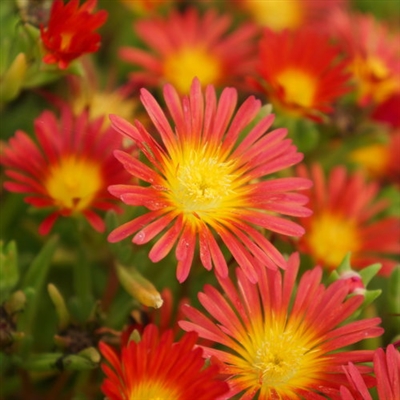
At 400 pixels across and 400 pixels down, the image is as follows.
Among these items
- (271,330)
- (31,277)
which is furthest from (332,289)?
(31,277)

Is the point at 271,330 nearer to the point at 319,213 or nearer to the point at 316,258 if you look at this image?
the point at 316,258

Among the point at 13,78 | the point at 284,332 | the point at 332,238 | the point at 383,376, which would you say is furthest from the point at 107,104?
the point at 383,376

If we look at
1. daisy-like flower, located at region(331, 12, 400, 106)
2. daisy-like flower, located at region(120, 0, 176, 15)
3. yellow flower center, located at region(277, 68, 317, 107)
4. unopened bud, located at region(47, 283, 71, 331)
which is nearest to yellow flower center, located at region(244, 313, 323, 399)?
unopened bud, located at region(47, 283, 71, 331)

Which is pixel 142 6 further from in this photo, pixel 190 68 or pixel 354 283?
pixel 354 283

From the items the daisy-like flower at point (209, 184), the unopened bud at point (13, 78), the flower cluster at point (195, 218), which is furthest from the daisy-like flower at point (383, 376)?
the unopened bud at point (13, 78)

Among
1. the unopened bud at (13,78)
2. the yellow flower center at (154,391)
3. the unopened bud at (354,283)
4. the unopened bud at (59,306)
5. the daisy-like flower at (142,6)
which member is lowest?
the yellow flower center at (154,391)

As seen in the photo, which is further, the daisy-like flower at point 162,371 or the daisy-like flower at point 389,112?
the daisy-like flower at point 389,112

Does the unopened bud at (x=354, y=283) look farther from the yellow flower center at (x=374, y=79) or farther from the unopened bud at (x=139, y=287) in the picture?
the yellow flower center at (x=374, y=79)
